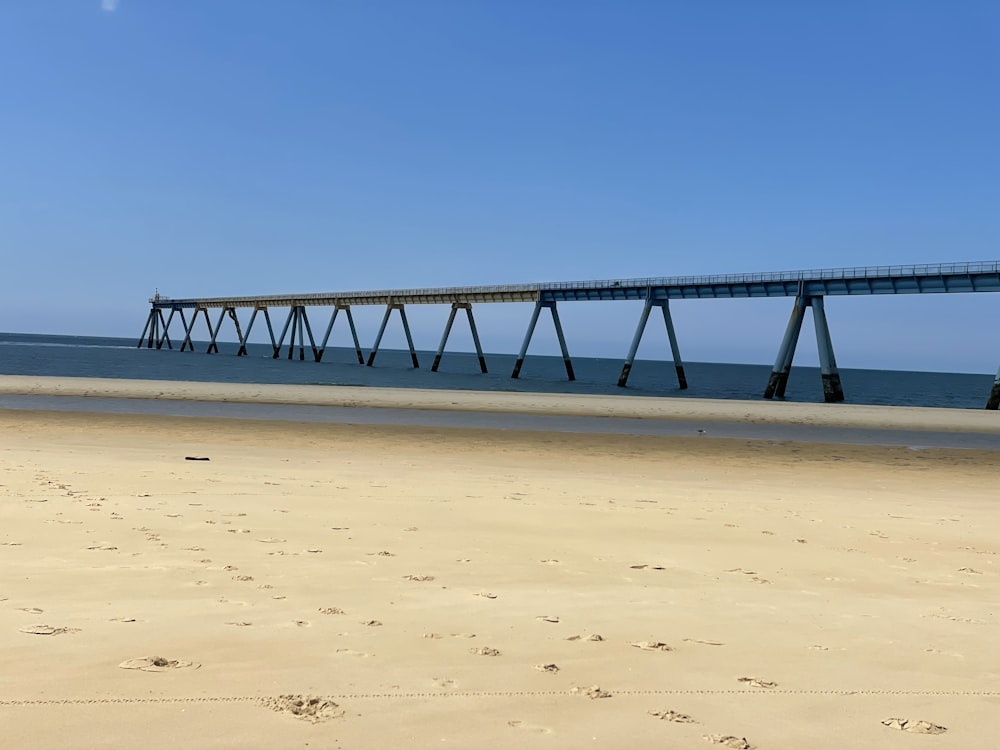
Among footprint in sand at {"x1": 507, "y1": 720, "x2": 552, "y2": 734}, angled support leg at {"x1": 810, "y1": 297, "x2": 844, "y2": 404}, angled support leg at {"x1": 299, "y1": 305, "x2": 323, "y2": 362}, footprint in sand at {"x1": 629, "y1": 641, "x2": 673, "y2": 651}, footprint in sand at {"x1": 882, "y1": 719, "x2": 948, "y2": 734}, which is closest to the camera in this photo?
footprint in sand at {"x1": 507, "y1": 720, "x2": 552, "y2": 734}

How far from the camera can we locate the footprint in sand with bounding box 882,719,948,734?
4344 mm

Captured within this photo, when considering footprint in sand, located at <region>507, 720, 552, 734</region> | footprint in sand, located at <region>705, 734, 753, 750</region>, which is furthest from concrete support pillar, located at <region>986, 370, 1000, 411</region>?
footprint in sand, located at <region>507, 720, 552, 734</region>

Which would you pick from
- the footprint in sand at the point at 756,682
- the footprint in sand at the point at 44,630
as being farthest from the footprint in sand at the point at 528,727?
the footprint in sand at the point at 44,630

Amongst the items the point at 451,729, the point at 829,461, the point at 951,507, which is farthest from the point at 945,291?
the point at 451,729

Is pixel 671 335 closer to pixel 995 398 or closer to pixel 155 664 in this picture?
pixel 995 398

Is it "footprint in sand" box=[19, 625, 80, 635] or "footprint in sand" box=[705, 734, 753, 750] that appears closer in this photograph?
"footprint in sand" box=[705, 734, 753, 750]

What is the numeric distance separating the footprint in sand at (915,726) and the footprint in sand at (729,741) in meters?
0.89

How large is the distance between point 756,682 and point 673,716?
0.83 m

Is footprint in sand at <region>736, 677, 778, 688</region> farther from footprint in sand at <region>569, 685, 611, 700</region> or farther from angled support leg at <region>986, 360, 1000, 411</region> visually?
angled support leg at <region>986, 360, 1000, 411</region>

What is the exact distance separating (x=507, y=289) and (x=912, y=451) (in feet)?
198

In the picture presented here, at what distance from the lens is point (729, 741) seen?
13.5 feet

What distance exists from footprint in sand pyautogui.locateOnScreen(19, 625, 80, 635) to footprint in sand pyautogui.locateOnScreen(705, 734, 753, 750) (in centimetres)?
392

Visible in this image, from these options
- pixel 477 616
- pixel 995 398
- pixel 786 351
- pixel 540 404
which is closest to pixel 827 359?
pixel 786 351

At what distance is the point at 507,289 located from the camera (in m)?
83.1
